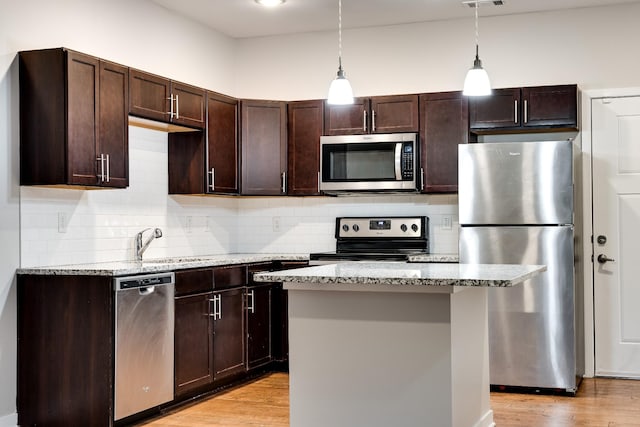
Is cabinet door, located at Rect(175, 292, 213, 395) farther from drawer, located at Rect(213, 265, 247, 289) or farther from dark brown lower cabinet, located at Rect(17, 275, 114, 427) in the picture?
dark brown lower cabinet, located at Rect(17, 275, 114, 427)

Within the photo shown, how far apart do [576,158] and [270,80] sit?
255 cm

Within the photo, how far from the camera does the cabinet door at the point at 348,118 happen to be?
20.2 feet

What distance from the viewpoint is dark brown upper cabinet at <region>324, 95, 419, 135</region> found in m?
6.02

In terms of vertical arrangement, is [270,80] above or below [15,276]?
above

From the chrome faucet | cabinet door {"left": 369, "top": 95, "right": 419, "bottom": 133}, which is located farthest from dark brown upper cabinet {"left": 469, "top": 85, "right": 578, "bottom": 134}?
the chrome faucet

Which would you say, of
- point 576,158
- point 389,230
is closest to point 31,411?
point 389,230

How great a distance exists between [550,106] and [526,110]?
0.16 meters

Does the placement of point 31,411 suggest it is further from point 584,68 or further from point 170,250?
point 584,68

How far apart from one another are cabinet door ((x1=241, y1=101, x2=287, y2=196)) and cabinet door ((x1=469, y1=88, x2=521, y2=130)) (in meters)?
1.50

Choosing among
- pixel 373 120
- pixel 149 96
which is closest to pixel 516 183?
pixel 373 120

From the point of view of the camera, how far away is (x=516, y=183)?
5438 mm

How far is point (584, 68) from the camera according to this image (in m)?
5.88

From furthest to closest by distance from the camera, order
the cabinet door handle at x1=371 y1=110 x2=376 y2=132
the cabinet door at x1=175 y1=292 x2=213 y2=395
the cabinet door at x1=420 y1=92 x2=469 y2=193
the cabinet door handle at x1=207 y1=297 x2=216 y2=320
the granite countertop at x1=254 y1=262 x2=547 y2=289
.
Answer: the cabinet door handle at x1=371 y1=110 x2=376 y2=132 → the cabinet door at x1=420 y1=92 x2=469 y2=193 → the cabinet door handle at x1=207 y1=297 x2=216 y2=320 → the cabinet door at x1=175 y1=292 x2=213 y2=395 → the granite countertop at x1=254 y1=262 x2=547 y2=289

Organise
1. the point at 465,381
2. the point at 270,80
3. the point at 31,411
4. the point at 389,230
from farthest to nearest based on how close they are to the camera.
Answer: the point at 270,80
the point at 389,230
the point at 31,411
the point at 465,381
